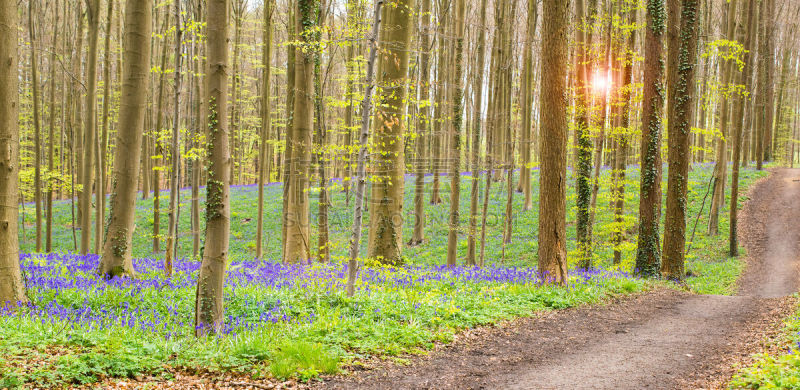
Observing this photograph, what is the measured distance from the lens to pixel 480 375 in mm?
5691

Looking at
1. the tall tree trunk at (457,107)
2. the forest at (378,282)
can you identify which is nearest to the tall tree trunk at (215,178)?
the forest at (378,282)

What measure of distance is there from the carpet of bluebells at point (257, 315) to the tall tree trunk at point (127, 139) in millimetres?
554

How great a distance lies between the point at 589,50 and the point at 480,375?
12.6 meters

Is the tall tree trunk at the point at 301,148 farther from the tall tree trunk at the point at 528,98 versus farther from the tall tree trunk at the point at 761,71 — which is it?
the tall tree trunk at the point at 761,71

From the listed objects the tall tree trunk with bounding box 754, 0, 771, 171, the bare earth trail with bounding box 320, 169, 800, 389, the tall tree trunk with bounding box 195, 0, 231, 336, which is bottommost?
the bare earth trail with bounding box 320, 169, 800, 389

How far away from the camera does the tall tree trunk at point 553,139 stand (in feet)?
31.8

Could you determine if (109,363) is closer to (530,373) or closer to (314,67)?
(530,373)

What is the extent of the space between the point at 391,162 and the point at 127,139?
18.8 ft

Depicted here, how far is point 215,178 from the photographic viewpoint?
18.8ft

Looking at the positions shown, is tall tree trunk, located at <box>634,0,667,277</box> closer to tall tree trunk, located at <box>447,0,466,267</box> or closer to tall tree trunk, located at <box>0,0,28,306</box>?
tall tree trunk, located at <box>447,0,466,267</box>

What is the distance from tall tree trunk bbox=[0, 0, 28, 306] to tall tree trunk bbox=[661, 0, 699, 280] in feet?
49.2

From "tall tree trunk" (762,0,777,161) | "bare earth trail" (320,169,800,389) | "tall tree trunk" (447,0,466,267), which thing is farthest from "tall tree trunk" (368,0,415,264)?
"tall tree trunk" (762,0,777,161)

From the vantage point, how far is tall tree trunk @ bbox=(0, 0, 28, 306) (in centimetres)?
661

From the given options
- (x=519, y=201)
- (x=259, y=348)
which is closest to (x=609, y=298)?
(x=259, y=348)
